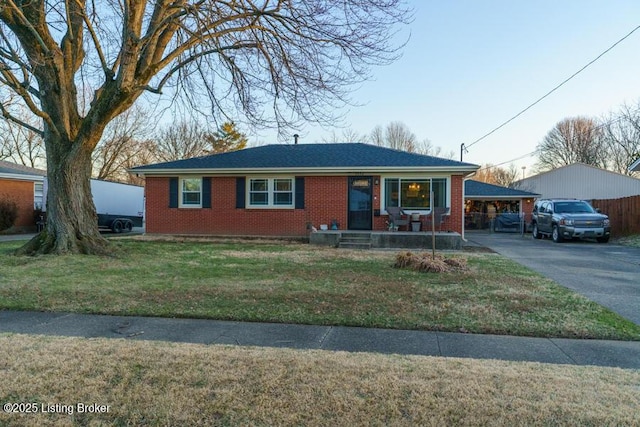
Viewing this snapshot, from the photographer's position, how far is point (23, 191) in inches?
842

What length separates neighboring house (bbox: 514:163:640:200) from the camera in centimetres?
3453

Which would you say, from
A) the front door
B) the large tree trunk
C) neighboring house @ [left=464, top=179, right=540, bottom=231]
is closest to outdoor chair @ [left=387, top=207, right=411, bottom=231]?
the front door

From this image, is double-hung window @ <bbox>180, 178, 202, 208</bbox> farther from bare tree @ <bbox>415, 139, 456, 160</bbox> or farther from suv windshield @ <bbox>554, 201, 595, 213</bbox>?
bare tree @ <bbox>415, 139, 456, 160</bbox>

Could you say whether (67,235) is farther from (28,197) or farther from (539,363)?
(28,197)

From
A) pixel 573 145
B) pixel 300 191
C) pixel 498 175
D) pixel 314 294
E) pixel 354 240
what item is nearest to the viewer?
pixel 314 294

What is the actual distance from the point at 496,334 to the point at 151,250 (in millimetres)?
10475

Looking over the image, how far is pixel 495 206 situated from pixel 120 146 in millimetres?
30698

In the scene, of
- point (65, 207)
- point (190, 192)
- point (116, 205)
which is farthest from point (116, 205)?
point (65, 207)

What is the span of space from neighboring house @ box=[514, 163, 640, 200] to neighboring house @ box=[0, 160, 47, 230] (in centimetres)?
3916

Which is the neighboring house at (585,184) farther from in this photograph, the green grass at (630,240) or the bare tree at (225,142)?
the bare tree at (225,142)

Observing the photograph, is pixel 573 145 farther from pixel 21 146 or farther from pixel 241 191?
pixel 21 146

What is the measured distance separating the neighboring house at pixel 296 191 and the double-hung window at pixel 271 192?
0.04 meters

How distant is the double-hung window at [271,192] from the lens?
16.5 metres

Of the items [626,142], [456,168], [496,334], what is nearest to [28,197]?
[456,168]
